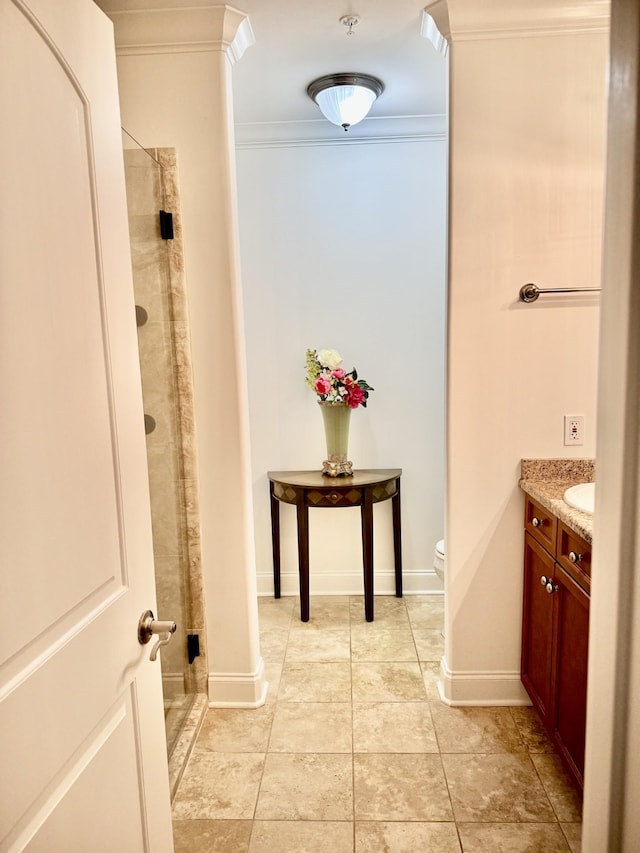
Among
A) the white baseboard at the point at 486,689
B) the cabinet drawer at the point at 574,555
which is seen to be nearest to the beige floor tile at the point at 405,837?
the white baseboard at the point at 486,689

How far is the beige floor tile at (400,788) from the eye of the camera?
1.81 meters

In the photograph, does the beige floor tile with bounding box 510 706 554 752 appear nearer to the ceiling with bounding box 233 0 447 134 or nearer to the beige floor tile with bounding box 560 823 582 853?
the beige floor tile with bounding box 560 823 582 853

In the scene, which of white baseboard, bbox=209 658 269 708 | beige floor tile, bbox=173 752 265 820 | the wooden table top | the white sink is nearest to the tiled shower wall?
white baseboard, bbox=209 658 269 708

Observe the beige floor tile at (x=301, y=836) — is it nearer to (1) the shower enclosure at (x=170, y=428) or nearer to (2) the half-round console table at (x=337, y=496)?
(1) the shower enclosure at (x=170, y=428)

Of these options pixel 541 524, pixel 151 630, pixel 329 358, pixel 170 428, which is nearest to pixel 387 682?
pixel 541 524

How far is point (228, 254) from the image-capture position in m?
2.19

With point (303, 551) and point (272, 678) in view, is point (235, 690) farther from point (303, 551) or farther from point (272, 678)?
point (303, 551)

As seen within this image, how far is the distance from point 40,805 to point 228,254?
1820 mm

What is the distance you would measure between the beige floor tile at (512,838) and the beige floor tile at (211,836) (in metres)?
0.65

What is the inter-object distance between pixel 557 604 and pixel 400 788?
80 cm

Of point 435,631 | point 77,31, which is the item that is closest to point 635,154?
point 77,31

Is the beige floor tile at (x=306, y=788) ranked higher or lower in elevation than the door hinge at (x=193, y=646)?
lower

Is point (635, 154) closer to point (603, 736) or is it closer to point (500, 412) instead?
point (603, 736)

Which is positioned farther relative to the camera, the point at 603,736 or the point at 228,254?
the point at 228,254
